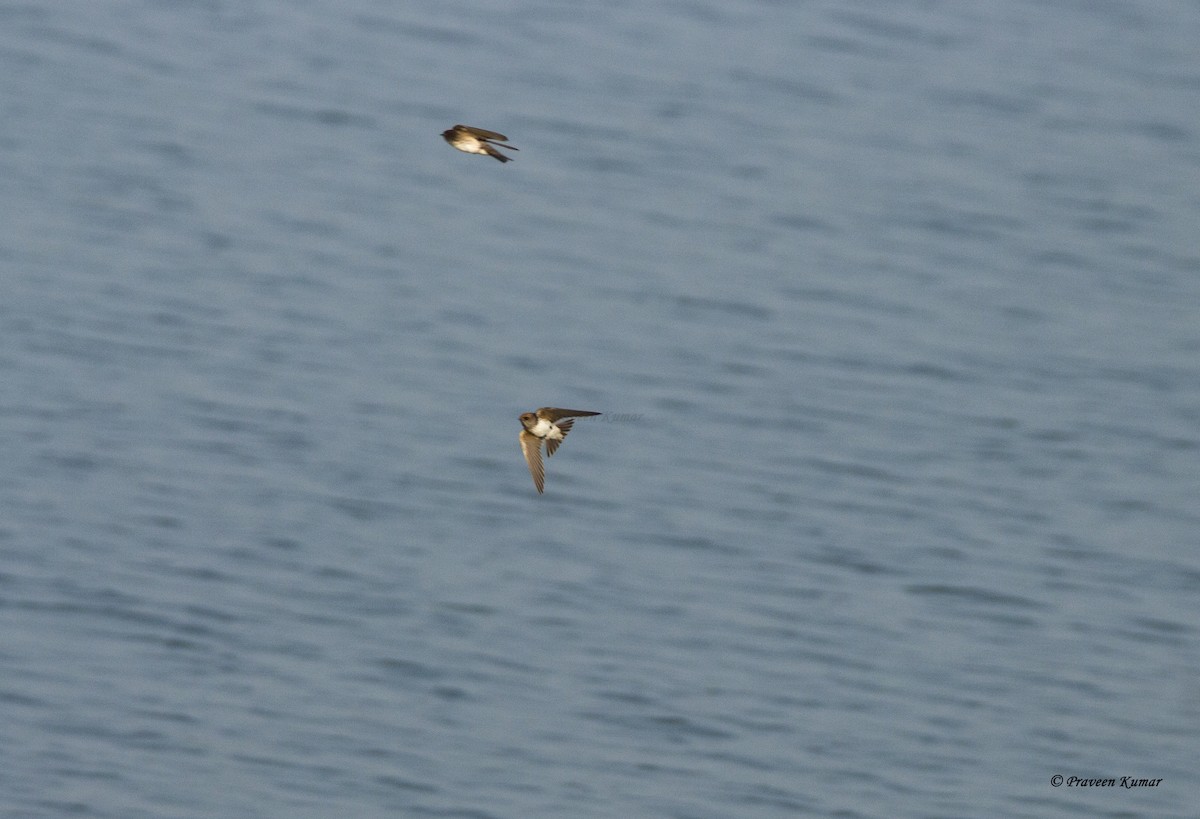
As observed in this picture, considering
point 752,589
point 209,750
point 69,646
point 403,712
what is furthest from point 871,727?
point 69,646

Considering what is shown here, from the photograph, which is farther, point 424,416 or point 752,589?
point 424,416

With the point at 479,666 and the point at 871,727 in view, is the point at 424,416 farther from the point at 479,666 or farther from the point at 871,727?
the point at 871,727

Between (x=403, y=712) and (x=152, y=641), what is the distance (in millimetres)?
2239

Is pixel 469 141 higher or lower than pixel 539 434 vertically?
higher

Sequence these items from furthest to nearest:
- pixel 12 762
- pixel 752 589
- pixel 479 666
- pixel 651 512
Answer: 1. pixel 651 512
2. pixel 752 589
3. pixel 479 666
4. pixel 12 762

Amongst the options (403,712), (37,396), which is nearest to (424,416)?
(37,396)

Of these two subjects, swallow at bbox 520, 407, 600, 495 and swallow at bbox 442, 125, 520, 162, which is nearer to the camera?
swallow at bbox 442, 125, 520, 162

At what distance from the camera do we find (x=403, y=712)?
57.6 feet

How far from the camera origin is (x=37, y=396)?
21844mm

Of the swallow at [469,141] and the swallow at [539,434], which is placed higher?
the swallow at [469,141]

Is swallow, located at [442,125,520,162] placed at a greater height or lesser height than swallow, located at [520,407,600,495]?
greater

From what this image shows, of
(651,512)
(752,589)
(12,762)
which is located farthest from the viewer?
(651,512)

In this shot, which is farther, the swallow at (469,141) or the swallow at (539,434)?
the swallow at (539,434)

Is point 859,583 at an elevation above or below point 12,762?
above
